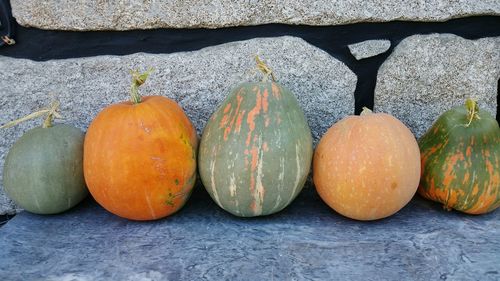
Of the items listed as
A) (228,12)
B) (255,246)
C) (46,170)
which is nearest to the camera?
(255,246)

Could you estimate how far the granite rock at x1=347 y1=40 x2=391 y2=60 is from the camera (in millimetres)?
1174

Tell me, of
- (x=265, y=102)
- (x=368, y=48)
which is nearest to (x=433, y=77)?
(x=368, y=48)

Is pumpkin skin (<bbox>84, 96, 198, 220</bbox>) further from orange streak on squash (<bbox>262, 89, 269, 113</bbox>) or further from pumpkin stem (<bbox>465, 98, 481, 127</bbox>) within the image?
pumpkin stem (<bbox>465, 98, 481, 127</bbox>)

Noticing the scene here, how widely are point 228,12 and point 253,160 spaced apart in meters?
0.46

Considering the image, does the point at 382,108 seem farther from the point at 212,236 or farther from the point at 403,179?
the point at 212,236

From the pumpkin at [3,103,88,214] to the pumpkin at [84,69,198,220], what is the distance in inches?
3.4

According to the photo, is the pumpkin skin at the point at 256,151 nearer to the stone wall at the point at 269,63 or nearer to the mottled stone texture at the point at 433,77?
the stone wall at the point at 269,63

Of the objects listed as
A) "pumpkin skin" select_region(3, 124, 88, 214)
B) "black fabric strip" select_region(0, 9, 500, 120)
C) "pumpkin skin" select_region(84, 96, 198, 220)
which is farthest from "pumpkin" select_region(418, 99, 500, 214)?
"pumpkin skin" select_region(3, 124, 88, 214)

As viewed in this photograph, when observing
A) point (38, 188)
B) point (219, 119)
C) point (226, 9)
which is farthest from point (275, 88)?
point (38, 188)

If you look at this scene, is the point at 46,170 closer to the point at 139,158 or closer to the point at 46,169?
the point at 46,169

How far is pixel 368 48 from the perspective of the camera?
1.17 metres

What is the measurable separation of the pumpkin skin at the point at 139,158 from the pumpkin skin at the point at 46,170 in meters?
0.09

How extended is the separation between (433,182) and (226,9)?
0.72 m

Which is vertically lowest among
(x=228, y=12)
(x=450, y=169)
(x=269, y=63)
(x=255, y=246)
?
(x=255, y=246)
